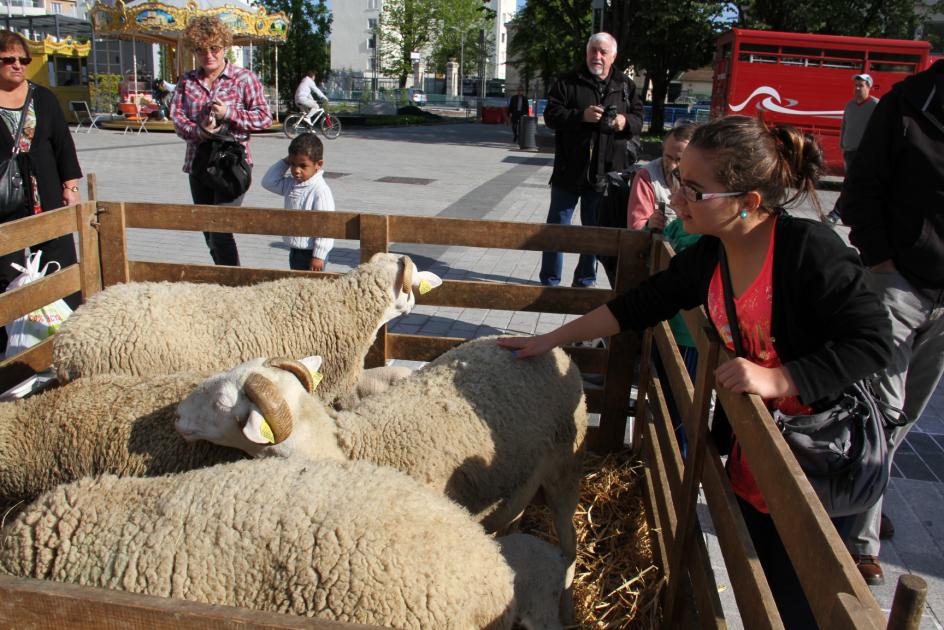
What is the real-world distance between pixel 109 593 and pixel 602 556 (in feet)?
7.16

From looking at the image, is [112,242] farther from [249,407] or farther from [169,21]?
[169,21]

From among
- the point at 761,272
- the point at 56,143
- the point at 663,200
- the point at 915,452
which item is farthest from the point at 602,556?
the point at 56,143

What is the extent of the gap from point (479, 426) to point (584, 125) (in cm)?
379

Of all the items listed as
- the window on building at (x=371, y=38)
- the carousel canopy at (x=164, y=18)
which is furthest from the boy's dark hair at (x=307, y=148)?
the window on building at (x=371, y=38)

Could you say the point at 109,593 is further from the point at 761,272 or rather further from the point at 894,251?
the point at 894,251

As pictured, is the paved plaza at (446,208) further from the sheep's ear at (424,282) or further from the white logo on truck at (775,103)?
the white logo on truck at (775,103)

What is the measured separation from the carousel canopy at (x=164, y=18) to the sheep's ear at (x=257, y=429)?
865 inches

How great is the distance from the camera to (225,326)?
3381 millimetres

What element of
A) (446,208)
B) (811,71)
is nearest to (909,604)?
(446,208)

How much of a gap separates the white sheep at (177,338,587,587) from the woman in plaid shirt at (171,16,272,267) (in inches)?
100

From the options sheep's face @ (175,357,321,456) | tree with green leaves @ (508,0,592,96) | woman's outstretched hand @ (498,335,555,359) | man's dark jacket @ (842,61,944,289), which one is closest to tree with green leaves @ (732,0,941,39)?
tree with green leaves @ (508,0,592,96)

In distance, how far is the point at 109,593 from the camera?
4.30ft

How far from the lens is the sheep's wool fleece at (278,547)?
1.71 m

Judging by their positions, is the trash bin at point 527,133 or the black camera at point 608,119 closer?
the black camera at point 608,119
